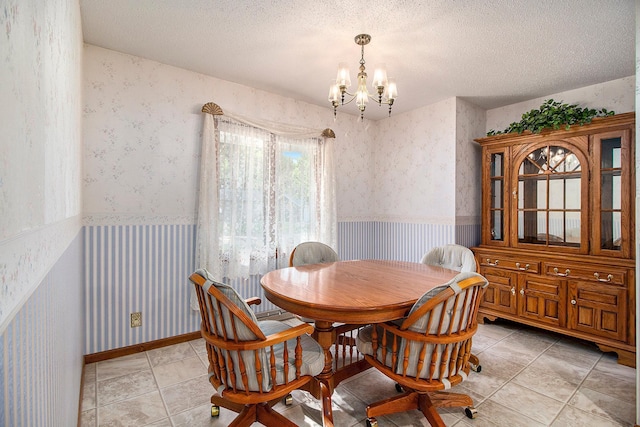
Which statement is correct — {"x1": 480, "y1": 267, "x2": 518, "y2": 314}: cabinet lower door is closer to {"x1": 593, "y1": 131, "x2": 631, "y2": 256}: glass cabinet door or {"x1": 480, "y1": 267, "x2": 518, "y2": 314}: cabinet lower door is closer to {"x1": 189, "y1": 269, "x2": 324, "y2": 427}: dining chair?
{"x1": 593, "y1": 131, "x2": 631, "y2": 256}: glass cabinet door

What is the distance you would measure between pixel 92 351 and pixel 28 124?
2.62 metres

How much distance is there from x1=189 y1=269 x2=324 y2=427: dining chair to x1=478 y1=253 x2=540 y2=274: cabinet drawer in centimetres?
266

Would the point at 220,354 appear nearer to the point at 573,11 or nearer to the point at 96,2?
the point at 96,2

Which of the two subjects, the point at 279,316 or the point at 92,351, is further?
the point at 279,316

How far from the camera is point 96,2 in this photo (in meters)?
1.98

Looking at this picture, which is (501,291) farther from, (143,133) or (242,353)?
(143,133)

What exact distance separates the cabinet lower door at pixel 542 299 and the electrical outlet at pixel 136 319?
371cm

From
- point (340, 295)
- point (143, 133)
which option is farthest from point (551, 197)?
point (143, 133)

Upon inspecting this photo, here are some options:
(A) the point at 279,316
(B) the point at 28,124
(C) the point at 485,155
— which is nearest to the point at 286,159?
(A) the point at 279,316

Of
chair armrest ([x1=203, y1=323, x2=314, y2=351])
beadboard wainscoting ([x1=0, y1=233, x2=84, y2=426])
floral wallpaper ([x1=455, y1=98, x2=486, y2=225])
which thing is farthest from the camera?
floral wallpaper ([x1=455, y1=98, x2=486, y2=225])

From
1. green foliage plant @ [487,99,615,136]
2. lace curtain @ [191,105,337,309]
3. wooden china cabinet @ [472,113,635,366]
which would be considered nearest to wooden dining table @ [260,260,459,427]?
lace curtain @ [191,105,337,309]

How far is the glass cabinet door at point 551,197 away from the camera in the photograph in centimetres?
298

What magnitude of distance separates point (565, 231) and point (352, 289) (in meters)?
2.55

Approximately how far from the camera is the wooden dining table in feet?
5.18
